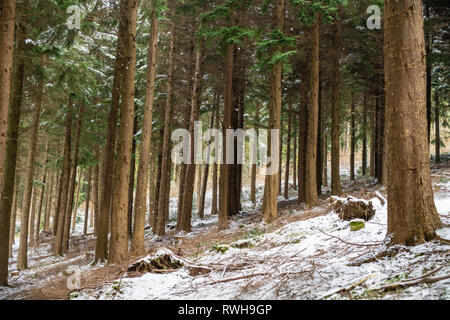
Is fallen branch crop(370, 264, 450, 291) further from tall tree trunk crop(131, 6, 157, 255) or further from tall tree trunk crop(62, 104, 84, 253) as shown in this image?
tall tree trunk crop(62, 104, 84, 253)

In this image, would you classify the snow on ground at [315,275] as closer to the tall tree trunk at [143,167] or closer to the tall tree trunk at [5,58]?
the tall tree trunk at [143,167]

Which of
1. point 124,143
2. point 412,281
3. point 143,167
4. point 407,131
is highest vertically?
point 124,143

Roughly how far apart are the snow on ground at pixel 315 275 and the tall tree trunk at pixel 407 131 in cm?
33

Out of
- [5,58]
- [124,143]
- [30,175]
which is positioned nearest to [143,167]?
[124,143]

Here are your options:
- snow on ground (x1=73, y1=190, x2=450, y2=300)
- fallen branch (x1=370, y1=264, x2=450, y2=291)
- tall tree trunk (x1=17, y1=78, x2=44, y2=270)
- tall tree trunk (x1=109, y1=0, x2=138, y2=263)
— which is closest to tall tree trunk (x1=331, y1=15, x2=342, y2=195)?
snow on ground (x1=73, y1=190, x2=450, y2=300)

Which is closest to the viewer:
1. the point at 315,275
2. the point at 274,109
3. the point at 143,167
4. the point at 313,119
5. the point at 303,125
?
the point at 315,275

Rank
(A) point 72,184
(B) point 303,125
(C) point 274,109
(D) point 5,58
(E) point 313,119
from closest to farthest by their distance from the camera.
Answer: (D) point 5,58 < (C) point 274,109 < (E) point 313,119 < (B) point 303,125 < (A) point 72,184

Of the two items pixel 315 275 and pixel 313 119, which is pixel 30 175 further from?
pixel 315 275

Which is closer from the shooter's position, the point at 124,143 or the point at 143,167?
the point at 124,143

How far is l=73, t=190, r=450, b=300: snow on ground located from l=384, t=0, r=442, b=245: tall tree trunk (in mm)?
327

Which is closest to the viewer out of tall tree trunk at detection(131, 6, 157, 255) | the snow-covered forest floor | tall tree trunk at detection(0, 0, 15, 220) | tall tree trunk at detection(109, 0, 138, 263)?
the snow-covered forest floor

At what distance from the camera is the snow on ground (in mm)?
3330

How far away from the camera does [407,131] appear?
416 cm

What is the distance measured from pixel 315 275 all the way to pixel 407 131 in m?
2.34
